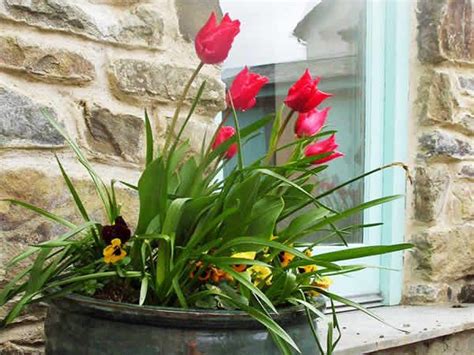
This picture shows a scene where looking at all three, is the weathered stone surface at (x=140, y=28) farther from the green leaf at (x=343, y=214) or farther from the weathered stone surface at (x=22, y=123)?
the green leaf at (x=343, y=214)

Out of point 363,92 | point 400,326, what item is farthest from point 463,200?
point 400,326

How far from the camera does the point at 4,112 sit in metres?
1.21

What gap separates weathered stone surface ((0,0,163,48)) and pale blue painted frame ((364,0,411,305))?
2.91 feet

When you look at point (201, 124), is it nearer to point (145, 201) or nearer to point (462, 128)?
point (145, 201)

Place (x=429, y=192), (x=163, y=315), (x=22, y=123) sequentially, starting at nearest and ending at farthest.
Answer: (x=163, y=315) < (x=22, y=123) < (x=429, y=192)

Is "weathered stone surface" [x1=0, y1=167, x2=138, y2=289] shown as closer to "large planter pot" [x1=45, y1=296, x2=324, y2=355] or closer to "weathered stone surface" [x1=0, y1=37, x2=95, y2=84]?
"weathered stone surface" [x1=0, y1=37, x2=95, y2=84]

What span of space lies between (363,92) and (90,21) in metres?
1.02

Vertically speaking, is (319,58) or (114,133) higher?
(319,58)

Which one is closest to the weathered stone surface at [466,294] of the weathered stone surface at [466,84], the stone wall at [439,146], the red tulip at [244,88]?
the stone wall at [439,146]

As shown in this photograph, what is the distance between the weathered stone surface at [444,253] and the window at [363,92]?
0.24 ft

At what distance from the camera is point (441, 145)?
2.06 metres

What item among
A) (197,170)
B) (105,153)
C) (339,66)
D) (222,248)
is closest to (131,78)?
(105,153)

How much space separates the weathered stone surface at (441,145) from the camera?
206cm

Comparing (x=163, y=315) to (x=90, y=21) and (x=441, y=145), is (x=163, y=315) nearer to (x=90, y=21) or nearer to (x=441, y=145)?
(x=90, y=21)
